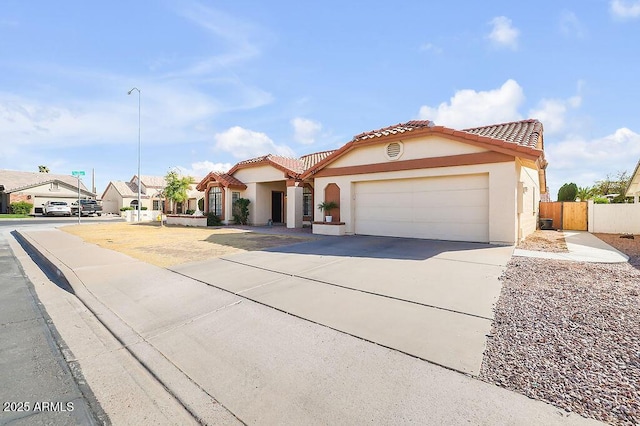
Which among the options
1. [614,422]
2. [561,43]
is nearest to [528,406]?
[614,422]

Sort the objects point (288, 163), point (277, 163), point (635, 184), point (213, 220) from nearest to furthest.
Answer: point (635, 184), point (277, 163), point (288, 163), point (213, 220)

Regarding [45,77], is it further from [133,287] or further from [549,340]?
[549,340]

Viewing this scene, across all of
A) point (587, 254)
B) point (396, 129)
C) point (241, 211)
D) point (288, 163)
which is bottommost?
point (587, 254)

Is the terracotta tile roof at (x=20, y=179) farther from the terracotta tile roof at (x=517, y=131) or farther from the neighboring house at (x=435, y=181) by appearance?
the terracotta tile roof at (x=517, y=131)

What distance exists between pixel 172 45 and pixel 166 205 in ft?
93.4

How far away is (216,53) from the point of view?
11.3 metres

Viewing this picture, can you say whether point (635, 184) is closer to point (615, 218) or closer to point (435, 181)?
point (615, 218)

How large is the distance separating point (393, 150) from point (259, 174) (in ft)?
35.3

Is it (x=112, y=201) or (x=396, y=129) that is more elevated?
(x=396, y=129)

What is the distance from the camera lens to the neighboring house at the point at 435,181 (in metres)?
9.82

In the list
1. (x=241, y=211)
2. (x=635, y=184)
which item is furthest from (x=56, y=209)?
(x=635, y=184)

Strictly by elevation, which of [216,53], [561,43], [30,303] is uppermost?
[216,53]

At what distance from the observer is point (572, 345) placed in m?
3.07

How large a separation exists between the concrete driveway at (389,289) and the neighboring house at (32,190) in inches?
1830
